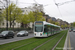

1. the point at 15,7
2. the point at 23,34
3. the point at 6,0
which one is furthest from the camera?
the point at 15,7

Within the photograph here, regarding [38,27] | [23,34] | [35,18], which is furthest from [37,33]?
[35,18]

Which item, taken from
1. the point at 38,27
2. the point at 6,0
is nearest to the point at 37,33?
the point at 38,27

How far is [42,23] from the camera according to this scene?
23.7 m

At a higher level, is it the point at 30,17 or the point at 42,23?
the point at 30,17

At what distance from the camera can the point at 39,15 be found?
5303 centimetres

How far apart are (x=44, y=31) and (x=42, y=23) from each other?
5.22 ft

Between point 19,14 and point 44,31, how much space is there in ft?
71.8

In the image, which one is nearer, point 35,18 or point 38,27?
point 38,27

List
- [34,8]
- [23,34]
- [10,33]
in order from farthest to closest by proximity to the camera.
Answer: [34,8] → [23,34] → [10,33]

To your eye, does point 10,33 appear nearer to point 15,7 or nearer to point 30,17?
point 15,7

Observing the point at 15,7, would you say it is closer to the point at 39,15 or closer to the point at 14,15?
the point at 14,15

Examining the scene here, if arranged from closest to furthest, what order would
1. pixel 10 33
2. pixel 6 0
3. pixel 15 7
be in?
1. pixel 10 33
2. pixel 6 0
3. pixel 15 7

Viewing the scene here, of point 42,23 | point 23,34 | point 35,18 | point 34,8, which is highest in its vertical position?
point 34,8

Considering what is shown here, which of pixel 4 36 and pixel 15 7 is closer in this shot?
pixel 4 36
